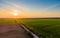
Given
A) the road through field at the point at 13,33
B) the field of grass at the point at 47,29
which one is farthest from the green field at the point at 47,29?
the road through field at the point at 13,33

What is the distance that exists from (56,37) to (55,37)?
0.22 feet

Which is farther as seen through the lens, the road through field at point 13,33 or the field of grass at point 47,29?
the road through field at point 13,33

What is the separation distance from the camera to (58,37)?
7.98 m

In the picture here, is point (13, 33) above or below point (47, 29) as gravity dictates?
below

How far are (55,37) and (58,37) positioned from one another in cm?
18

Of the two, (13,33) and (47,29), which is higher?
(47,29)

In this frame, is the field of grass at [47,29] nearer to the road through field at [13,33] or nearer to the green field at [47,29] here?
the green field at [47,29]

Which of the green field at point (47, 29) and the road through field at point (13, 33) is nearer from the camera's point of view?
the green field at point (47, 29)

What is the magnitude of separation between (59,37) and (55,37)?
24cm

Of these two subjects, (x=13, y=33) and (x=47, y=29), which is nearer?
(x=13, y=33)

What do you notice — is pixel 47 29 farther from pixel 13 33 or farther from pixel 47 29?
pixel 13 33

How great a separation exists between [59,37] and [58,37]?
76 millimetres

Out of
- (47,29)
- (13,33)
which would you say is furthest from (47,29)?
(13,33)

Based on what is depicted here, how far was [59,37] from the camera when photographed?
7926mm
